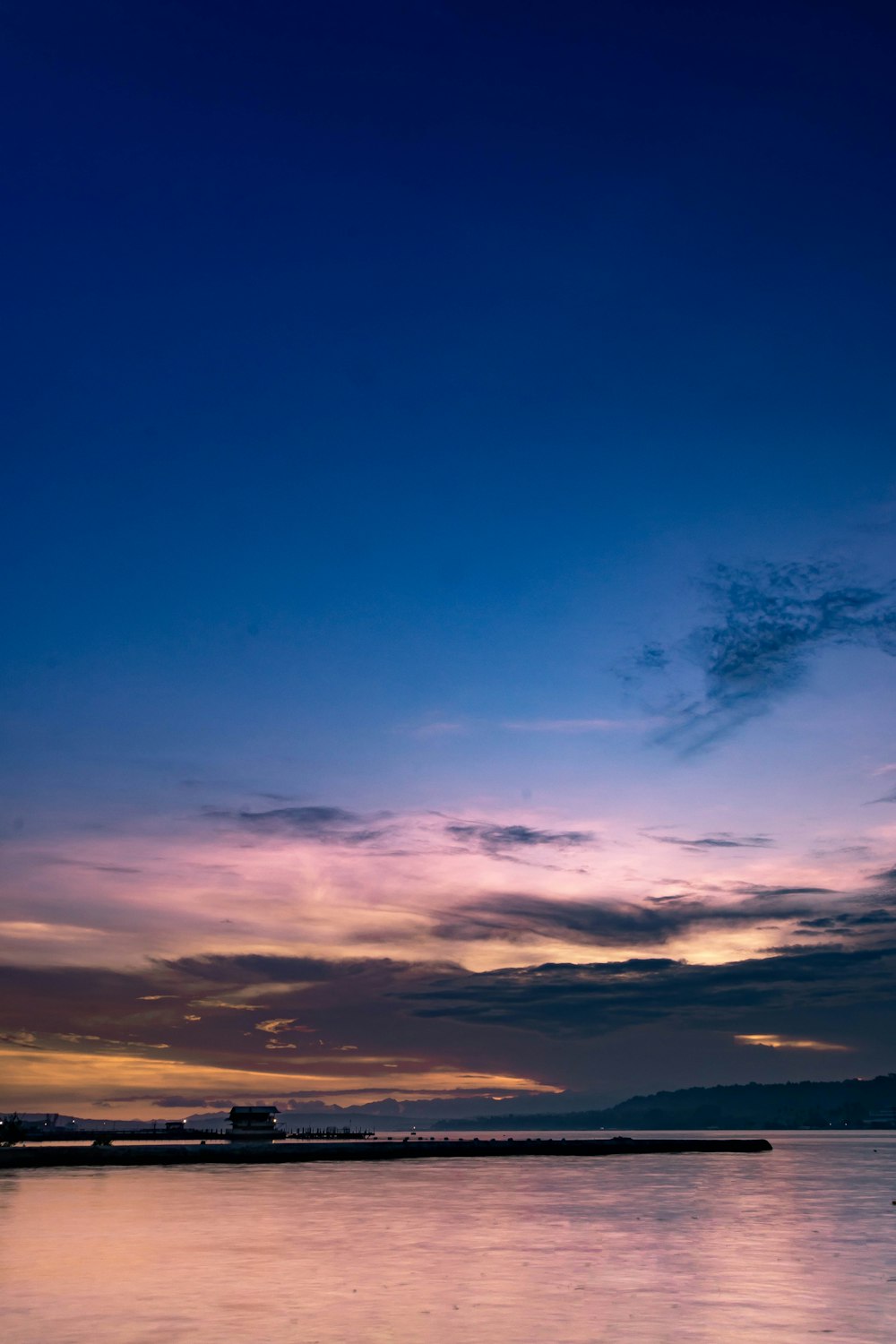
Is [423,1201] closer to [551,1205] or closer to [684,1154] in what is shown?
[551,1205]

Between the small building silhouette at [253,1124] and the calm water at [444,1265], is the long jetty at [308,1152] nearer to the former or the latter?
the small building silhouette at [253,1124]

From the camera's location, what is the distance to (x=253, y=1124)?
16200 centimetres

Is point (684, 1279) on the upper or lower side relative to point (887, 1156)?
upper

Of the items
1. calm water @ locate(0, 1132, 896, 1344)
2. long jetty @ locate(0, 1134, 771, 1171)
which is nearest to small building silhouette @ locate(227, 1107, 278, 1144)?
long jetty @ locate(0, 1134, 771, 1171)

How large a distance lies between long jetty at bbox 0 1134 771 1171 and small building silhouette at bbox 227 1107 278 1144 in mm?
2131

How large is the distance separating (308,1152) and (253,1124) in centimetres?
2111

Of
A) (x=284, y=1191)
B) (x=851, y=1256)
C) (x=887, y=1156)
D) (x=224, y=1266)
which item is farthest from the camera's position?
(x=887, y=1156)

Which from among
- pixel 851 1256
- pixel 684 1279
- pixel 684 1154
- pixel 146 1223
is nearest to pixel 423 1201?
pixel 146 1223

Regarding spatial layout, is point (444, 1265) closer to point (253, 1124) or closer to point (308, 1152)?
point (308, 1152)

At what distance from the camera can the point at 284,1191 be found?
84.9 meters

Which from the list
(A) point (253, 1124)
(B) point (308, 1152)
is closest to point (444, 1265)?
(B) point (308, 1152)

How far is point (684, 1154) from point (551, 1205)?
115m

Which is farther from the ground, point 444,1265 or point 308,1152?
point 444,1265

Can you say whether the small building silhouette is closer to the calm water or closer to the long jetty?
the long jetty
